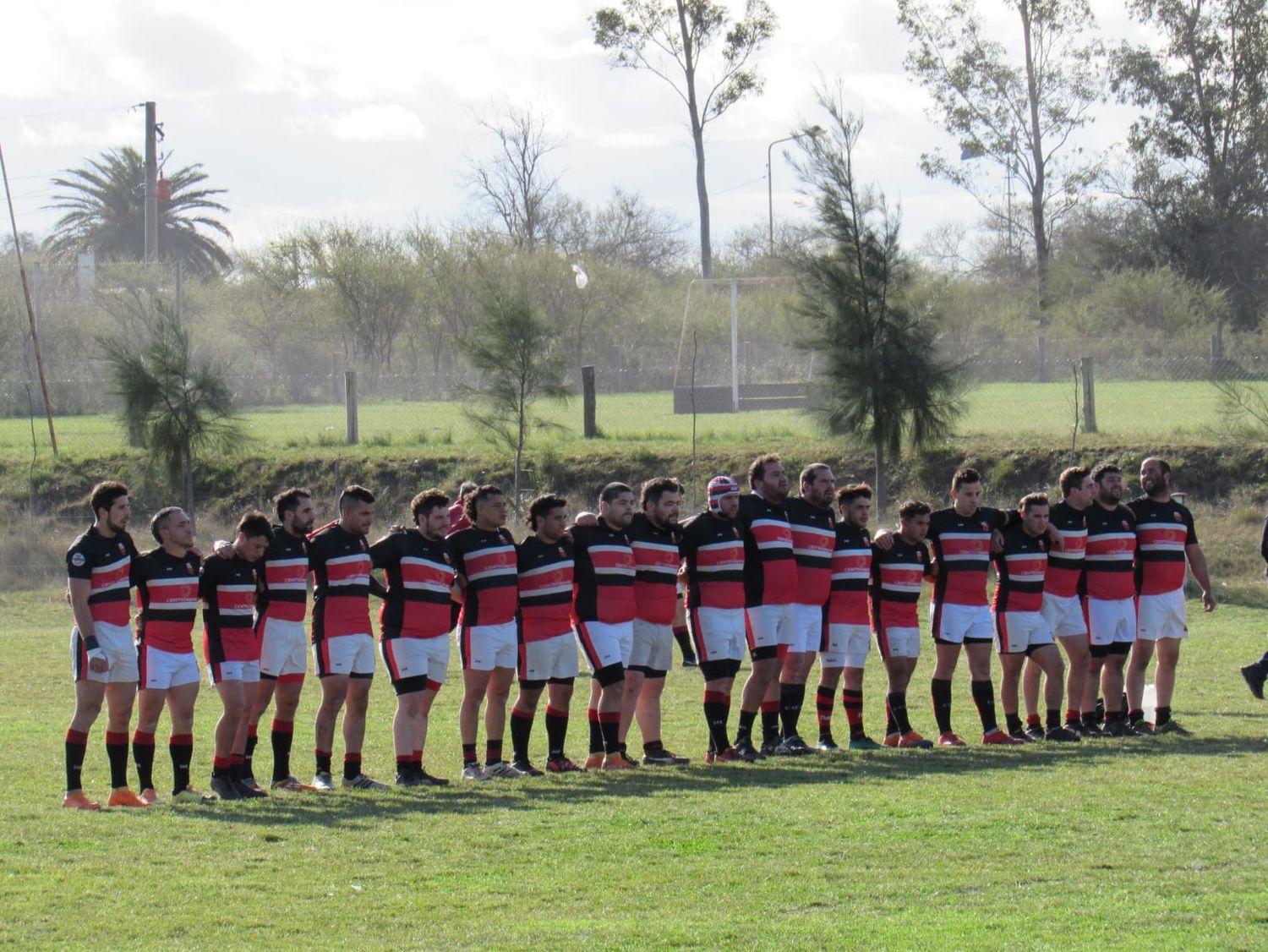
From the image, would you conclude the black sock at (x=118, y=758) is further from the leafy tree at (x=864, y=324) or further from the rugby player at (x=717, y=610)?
the leafy tree at (x=864, y=324)

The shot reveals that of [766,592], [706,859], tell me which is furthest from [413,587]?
[706,859]

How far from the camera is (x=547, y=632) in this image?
10.4 meters

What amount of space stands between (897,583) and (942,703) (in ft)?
3.05

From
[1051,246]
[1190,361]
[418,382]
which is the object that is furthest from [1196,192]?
[418,382]

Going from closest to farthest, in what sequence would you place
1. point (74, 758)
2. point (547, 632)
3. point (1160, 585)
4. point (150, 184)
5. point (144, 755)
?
point (74, 758) → point (144, 755) → point (547, 632) → point (1160, 585) → point (150, 184)

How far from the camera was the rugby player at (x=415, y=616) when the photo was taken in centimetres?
988

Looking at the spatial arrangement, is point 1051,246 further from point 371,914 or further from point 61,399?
point 371,914

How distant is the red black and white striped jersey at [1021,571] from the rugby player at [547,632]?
3.22 m

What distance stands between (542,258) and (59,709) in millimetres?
38652

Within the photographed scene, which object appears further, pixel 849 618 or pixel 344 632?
pixel 849 618

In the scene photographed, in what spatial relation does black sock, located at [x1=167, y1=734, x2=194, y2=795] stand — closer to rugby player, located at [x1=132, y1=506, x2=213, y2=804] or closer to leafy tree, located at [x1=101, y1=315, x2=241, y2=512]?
rugby player, located at [x1=132, y1=506, x2=213, y2=804]

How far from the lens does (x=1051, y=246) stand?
56.3m

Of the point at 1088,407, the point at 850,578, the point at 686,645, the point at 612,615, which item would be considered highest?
the point at 1088,407

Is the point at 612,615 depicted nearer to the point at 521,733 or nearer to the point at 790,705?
the point at 521,733
